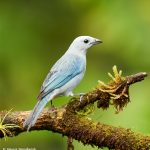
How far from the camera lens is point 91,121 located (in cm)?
627

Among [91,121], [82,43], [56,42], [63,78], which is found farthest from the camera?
[56,42]

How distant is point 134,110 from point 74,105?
235 cm

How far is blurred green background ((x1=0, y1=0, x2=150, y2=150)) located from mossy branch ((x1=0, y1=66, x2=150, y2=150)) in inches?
108

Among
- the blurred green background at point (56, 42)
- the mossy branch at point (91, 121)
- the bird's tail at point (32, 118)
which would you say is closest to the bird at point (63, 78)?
the bird's tail at point (32, 118)

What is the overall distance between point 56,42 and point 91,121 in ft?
18.5

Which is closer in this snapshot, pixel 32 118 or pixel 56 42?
pixel 32 118

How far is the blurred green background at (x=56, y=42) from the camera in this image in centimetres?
1002

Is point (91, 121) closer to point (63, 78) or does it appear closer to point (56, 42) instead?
point (63, 78)

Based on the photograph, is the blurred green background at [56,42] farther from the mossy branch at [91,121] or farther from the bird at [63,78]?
the mossy branch at [91,121]

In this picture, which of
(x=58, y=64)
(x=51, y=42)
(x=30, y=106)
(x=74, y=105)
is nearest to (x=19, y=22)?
(x=51, y=42)

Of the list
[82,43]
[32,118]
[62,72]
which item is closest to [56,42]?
[82,43]

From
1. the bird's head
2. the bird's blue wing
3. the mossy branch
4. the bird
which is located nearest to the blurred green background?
the bird's head

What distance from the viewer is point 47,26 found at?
12062mm

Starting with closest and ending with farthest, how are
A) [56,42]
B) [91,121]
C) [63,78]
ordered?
[91,121]
[63,78]
[56,42]
